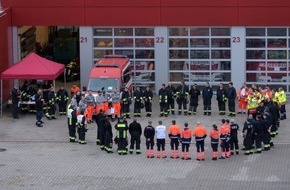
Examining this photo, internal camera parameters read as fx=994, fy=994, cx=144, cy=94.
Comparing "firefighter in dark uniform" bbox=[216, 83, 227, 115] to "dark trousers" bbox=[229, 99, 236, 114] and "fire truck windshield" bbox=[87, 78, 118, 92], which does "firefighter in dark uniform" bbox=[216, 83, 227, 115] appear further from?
"fire truck windshield" bbox=[87, 78, 118, 92]

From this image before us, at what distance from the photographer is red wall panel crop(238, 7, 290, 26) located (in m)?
43.5

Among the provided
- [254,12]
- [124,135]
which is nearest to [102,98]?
[124,135]

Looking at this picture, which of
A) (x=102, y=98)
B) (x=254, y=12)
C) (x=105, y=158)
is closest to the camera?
(x=105, y=158)

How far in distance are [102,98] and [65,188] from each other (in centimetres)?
911

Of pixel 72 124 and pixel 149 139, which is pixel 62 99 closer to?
pixel 72 124

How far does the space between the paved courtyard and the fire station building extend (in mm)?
7438

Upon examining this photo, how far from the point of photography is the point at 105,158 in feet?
112

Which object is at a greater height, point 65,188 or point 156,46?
point 156,46

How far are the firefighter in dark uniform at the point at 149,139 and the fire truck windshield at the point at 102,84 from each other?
A: 22.5 ft

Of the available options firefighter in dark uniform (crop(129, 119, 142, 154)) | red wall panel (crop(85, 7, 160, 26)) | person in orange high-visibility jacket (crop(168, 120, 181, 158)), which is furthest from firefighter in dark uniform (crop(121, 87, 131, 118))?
person in orange high-visibility jacket (crop(168, 120, 181, 158))

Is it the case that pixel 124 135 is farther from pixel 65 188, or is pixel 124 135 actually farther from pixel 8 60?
pixel 8 60

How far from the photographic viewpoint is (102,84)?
4084cm

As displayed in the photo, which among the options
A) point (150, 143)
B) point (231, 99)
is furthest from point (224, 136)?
point (231, 99)

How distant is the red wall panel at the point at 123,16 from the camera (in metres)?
44.2
